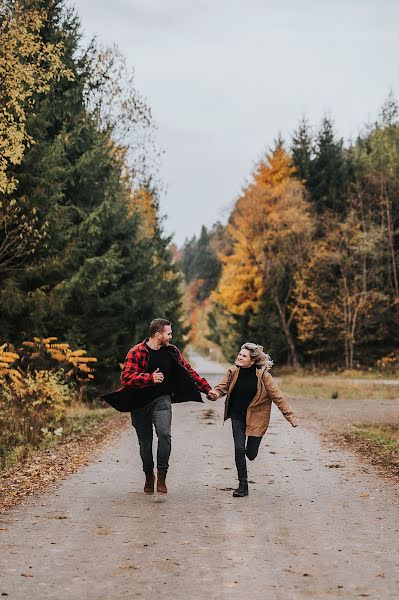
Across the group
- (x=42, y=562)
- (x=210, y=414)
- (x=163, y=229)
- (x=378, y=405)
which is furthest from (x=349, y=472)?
(x=163, y=229)

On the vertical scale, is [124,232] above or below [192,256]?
below

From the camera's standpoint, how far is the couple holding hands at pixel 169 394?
8680 millimetres

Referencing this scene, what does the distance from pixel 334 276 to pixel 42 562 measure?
39.0m

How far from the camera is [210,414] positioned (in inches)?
797

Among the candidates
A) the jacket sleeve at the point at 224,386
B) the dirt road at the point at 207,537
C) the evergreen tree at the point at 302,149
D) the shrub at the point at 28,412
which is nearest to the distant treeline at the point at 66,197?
the shrub at the point at 28,412

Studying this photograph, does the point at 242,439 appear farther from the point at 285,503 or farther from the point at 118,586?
the point at 118,586

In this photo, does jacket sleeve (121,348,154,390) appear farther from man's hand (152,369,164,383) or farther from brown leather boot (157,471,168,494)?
brown leather boot (157,471,168,494)

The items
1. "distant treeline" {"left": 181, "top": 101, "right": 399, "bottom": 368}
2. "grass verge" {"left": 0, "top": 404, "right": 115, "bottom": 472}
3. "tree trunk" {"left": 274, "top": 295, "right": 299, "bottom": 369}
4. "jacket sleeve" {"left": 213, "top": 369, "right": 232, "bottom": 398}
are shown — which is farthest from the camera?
"tree trunk" {"left": 274, "top": 295, "right": 299, "bottom": 369}

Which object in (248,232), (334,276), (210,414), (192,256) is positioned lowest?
(210,414)

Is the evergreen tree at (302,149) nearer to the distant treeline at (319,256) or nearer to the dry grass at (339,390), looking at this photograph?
the distant treeline at (319,256)

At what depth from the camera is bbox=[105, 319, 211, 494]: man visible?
8.63 metres

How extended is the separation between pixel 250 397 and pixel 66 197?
583 inches

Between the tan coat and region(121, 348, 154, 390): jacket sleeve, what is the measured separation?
947mm

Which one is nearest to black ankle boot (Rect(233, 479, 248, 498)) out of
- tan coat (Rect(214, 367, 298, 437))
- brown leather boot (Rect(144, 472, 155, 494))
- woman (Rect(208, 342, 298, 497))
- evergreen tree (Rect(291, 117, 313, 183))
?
woman (Rect(208, 342, 298, 497))
